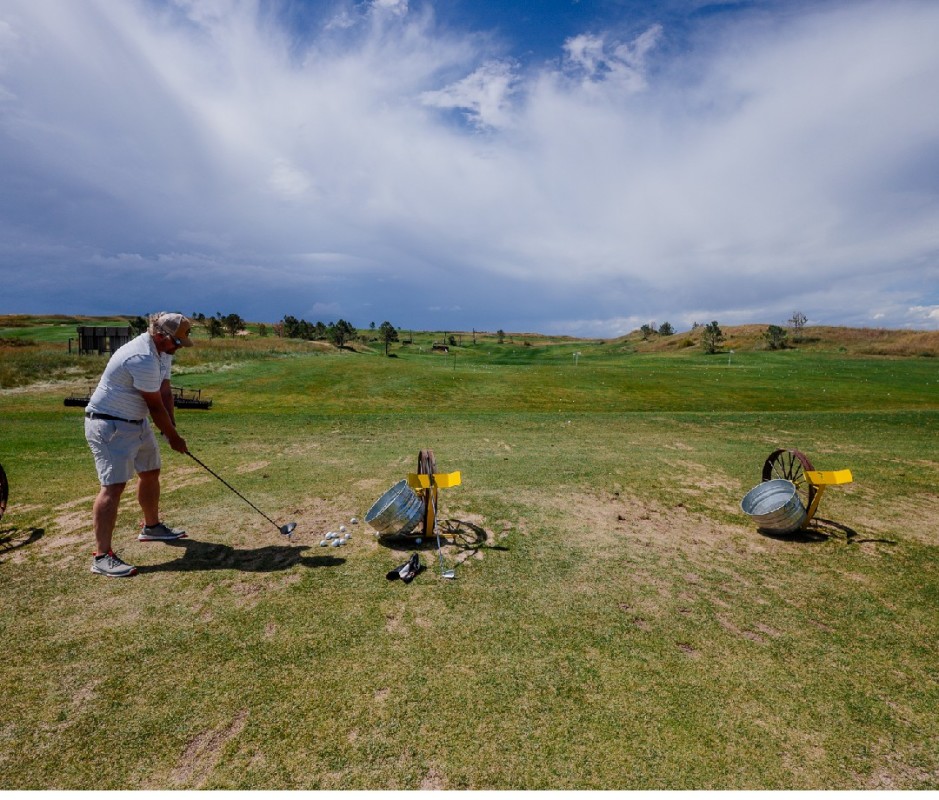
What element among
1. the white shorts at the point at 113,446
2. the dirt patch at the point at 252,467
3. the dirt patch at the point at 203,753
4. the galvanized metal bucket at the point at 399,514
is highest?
the white shorts at the point at 113,446

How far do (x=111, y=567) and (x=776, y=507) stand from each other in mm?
12092

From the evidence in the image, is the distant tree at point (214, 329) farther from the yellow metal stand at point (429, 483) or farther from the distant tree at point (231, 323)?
the yellow metal stand at point (429, 483)

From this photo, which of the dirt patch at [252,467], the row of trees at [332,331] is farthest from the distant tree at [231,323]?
the dirt patch at [252,467]

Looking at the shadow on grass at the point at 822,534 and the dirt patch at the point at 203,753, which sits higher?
the dirt patch at the point at 203,753

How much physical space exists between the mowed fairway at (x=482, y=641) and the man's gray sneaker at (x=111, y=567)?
201 millimetres

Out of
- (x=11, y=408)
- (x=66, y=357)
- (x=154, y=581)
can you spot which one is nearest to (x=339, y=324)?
(x=66, y=357)

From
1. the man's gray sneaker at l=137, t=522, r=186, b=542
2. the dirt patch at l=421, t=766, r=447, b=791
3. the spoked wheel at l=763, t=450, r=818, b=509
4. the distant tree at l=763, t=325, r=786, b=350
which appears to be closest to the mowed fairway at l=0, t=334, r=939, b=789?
the dirt patch at l=421, t=766, r=447, b=791

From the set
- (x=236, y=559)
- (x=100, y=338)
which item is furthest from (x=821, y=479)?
(x=100, y=338)

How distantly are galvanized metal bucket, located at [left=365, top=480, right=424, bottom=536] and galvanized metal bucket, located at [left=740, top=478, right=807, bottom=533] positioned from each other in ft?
22.7

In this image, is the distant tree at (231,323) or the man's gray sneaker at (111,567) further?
the distant tree at (231,323)

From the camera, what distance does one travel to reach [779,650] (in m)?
5.85

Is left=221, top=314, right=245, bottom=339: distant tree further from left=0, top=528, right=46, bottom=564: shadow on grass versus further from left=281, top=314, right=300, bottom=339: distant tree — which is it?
left=0, top=528, right=46, bottom=564: shadow on grass

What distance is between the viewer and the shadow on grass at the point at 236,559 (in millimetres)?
7582

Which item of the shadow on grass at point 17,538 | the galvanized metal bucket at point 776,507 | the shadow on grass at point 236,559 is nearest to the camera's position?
the shadow on grass at point 236,559
